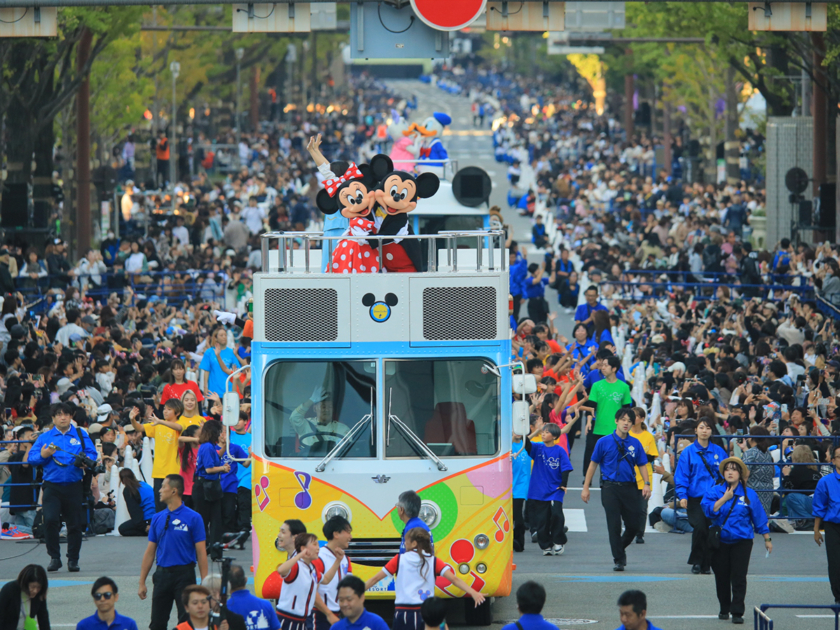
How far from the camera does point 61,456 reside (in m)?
14.0

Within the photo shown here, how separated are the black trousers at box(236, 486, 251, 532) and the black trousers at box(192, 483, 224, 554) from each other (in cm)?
44

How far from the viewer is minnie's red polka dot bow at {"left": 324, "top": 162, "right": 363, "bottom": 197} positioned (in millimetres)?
12883

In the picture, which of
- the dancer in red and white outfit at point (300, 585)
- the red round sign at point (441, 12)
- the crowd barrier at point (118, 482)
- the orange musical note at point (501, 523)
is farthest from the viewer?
the red round sign at point (441, 12)

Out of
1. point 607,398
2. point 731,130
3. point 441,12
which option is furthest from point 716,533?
point 731,130

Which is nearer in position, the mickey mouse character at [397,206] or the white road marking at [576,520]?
the mickey mouse character at [397,206]

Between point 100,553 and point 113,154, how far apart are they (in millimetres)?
42583

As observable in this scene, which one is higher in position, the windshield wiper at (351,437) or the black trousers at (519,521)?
the windshield wiper at (351,437)

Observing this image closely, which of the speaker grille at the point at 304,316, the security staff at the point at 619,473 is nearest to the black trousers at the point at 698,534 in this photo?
the security staff at the point at 619,473

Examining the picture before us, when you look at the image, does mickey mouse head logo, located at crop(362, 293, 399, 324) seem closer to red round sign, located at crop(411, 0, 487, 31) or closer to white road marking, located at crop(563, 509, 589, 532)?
red round sign, located at crop(411, 0, 487, 31)

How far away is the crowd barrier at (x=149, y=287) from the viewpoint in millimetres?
27391

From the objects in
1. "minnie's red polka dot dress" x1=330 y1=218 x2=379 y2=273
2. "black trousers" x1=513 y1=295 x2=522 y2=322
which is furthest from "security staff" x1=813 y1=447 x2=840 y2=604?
"black trousers" x1=513 y1=295 x2=522 y2=322

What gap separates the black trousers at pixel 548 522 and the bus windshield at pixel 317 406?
12.1 ft

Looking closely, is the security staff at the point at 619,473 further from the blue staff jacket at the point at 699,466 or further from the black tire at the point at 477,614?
the black tire at the point at 477,614

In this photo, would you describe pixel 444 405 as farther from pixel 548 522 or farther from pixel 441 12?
pixel 441 12
